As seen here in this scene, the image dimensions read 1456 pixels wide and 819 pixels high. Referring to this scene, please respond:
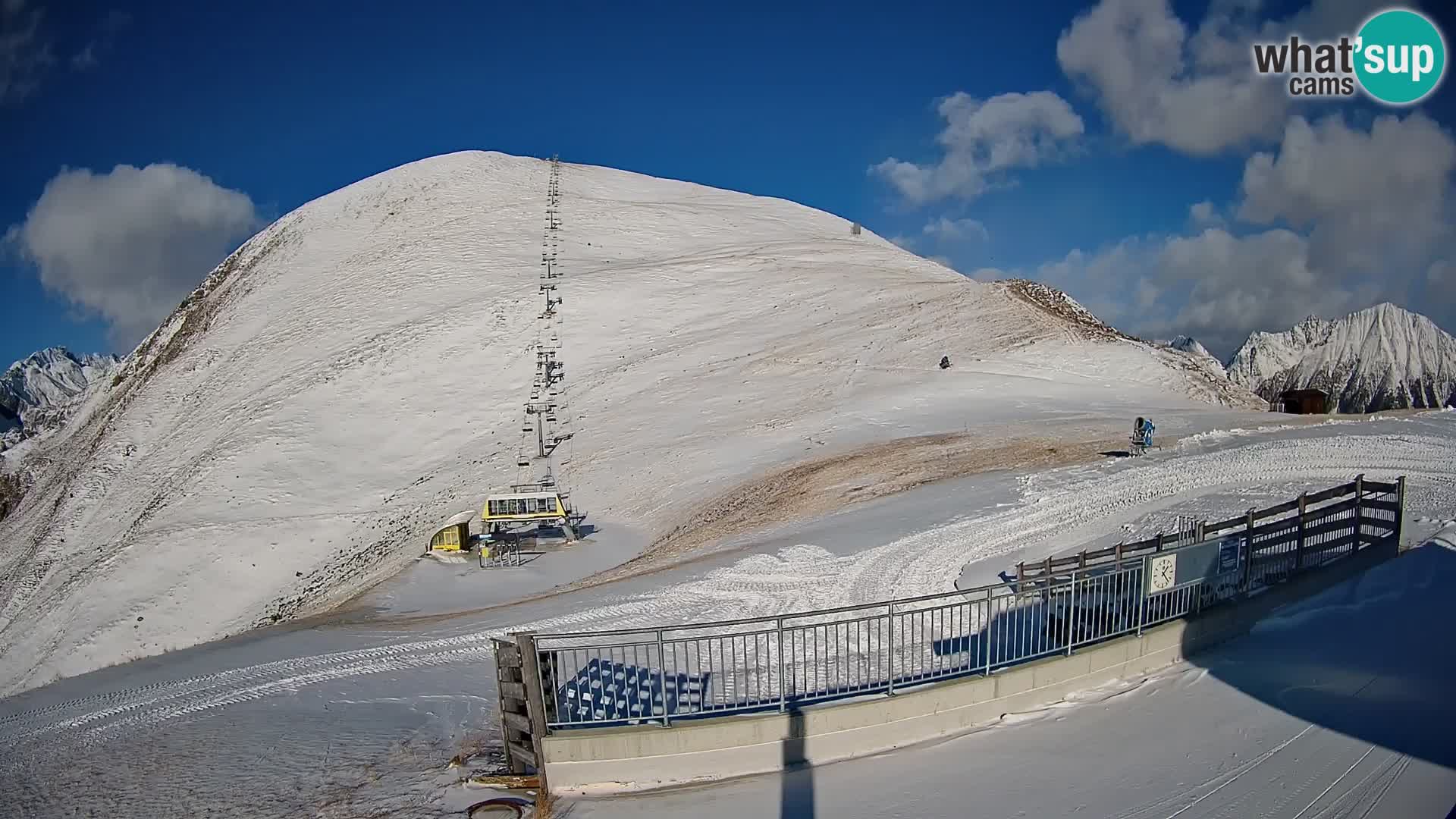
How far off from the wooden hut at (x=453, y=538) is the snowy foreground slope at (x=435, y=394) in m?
2.44

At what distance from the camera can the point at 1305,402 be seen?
40438 millimetres

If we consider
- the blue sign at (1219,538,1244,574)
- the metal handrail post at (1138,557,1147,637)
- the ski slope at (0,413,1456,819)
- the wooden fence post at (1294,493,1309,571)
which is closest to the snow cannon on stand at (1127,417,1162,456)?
the ski slope at (0,413,1456,819)

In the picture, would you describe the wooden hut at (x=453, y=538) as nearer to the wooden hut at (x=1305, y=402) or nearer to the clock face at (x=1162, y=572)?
the clock face at (x=1162, y=572)

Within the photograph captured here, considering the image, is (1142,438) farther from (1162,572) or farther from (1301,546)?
(1162,572)

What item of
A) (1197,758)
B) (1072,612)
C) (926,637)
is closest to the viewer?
(1197,758)

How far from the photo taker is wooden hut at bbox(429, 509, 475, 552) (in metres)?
27.3

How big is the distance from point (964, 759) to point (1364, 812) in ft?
11.0

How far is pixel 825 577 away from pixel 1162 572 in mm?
7930

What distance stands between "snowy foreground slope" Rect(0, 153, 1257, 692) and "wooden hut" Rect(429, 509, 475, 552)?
244 centimetres

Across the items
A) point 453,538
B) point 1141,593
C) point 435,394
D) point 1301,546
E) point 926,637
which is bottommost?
point 453,538

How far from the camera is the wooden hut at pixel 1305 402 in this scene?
40094 mm

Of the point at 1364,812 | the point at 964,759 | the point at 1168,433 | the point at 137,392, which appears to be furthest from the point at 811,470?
the point at 137,392

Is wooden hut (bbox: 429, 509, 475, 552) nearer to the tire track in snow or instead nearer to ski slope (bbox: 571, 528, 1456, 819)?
the tire track in snow

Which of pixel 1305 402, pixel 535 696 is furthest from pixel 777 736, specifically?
pixel 1305 402
